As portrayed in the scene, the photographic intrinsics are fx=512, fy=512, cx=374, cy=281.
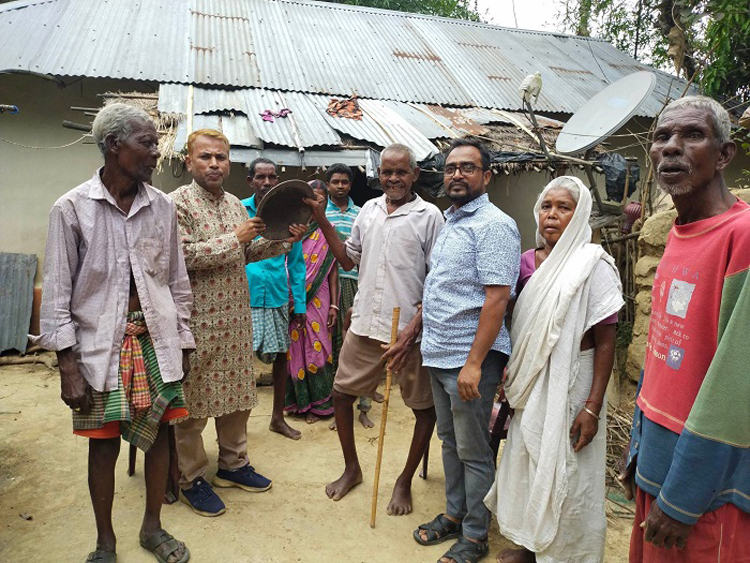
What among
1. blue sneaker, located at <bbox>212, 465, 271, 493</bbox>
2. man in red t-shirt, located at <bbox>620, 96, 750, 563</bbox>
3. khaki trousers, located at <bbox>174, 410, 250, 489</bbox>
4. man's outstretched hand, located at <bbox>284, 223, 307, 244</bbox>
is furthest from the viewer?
blue sneaker, located at <bbox>212, 465, 271, 493</bbox>

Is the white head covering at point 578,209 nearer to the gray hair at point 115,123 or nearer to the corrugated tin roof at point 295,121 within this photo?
the gray hair at point 115,123

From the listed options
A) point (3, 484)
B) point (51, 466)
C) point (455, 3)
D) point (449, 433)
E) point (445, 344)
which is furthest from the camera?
point (455, 3)

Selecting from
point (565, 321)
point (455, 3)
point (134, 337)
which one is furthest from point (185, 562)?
point (455, 3)

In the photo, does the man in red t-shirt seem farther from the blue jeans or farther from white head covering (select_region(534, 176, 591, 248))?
the blue jeans

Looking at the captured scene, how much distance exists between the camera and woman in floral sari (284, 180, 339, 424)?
4.27m

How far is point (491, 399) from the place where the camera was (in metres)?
2.45

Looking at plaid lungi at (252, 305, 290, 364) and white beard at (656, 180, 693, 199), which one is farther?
plaid lungi at (252, 305, 290, 364)

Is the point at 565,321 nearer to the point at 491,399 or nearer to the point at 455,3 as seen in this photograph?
the point at 491,399

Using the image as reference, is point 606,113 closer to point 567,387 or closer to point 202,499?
point 567,387

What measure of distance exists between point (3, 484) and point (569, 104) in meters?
7.96

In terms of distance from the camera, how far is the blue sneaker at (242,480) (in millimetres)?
3109

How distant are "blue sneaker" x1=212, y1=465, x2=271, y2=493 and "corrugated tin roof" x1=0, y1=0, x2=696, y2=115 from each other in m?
4.86

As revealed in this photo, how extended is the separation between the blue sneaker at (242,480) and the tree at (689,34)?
153 inches

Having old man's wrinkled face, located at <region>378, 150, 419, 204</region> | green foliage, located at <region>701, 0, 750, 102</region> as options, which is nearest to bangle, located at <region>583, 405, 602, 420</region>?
old man's wrinkled face, located at <region>378, 150, 419, 204</region>
